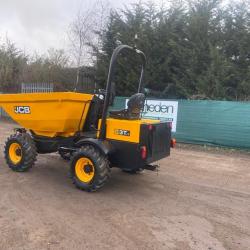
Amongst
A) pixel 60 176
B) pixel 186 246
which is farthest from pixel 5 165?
pixel 186 246

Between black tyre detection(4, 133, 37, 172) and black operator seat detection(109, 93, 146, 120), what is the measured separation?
180 centimetres

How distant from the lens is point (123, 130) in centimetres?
592

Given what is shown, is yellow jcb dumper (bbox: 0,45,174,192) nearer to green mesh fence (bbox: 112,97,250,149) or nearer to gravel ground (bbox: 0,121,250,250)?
gravel ground (bbox: 0,121,250,250)

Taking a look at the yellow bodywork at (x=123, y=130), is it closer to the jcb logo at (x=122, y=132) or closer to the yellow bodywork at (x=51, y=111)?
the jcb logo at (x=122, y=132)

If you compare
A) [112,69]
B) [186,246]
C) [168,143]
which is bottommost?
[186,246]

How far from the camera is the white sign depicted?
12461 millimetres

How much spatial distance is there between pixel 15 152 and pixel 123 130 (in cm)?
255

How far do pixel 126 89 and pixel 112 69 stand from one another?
32.8 ft

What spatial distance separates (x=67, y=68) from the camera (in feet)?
66.6

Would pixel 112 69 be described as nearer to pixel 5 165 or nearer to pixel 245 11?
pixel 5 165

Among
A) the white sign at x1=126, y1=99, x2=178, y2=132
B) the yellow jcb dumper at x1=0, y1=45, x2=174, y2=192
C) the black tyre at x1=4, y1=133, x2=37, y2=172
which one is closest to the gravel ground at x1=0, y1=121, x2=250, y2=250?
the black tyre at x1=4, y1=133, x2=37, y2=172

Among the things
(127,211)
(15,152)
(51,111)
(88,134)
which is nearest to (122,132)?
(88,134)

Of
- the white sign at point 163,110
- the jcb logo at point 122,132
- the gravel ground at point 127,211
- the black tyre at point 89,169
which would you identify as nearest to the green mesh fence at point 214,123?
the white sign at point 163,110

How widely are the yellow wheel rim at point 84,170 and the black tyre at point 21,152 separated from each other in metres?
1.22
